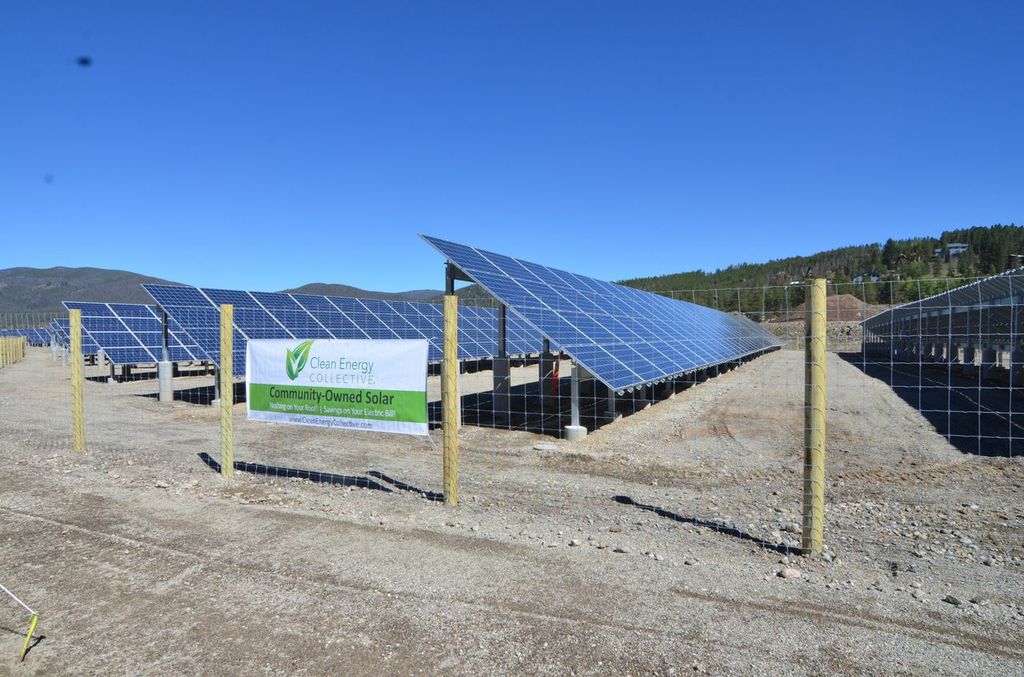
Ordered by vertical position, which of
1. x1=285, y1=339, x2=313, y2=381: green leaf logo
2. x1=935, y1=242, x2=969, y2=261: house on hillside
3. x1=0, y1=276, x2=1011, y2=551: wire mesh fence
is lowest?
x1=0, y1=276, x2=1011, y2=551: wire mesh fence

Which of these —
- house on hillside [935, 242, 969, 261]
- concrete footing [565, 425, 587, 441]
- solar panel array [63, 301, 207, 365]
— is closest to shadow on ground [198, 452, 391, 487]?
concrete footing [565, 425, 587, 441]

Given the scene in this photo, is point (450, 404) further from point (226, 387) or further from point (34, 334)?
point (34, 334)

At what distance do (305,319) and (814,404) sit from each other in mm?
20161

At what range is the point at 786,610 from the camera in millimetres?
4336

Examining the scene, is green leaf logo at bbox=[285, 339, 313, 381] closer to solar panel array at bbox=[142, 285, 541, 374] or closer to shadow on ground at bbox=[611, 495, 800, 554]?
shadow on ground at bbox=[611, 495, 800, 554]

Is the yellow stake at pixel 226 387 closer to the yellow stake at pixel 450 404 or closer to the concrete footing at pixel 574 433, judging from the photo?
the yellow stake at pixel 450 404

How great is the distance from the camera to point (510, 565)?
5184 millimetres

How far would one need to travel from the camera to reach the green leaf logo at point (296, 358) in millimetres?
8213

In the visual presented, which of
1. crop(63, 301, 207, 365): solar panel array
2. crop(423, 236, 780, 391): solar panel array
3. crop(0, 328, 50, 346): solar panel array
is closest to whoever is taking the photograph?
crop(423, 236, 780, 391): solar panel array

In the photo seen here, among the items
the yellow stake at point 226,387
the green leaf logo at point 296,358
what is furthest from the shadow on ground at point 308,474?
the green leaf logo at point 296,358

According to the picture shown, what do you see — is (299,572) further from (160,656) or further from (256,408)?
(256,408)

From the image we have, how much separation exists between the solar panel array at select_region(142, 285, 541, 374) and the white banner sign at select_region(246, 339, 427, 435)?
35.2 ft

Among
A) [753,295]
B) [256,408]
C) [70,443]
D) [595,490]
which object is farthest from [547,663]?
[70,443]

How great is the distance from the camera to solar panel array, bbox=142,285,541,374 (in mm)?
20359
